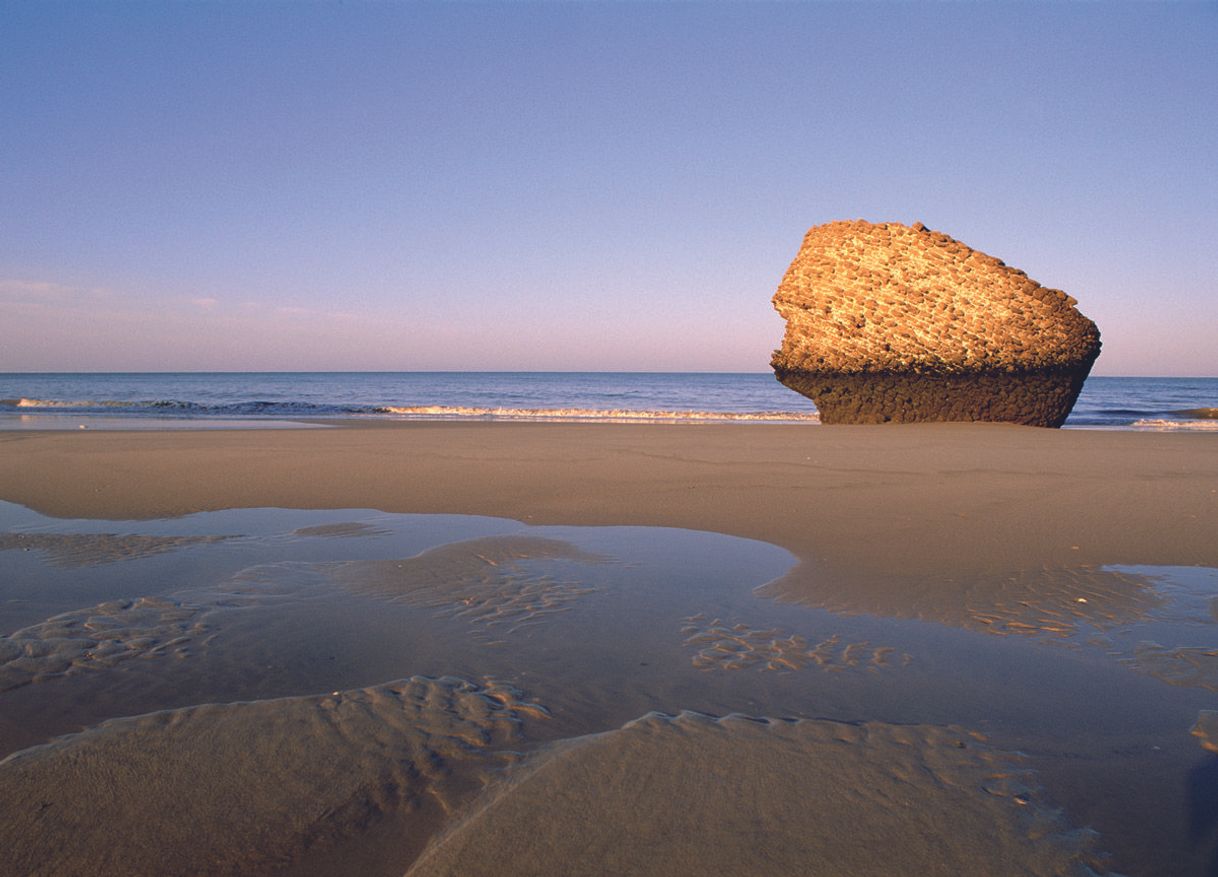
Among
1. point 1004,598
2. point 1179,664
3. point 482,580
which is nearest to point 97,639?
point 482,580

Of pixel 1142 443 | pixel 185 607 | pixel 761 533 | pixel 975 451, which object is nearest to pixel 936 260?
pixel 1142 443

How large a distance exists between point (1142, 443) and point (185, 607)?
1088cm

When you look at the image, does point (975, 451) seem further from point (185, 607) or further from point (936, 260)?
point (185, 607)

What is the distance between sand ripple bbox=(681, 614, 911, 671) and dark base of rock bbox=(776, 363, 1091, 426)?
11.5 m

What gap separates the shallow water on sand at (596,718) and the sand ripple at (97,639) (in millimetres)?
14

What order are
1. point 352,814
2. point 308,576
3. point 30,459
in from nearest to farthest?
point 352,814 < point 308,576 < point 30,459

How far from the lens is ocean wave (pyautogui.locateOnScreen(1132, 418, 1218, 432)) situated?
53.6 feet

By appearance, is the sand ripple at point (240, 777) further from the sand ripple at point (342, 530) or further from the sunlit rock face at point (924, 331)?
the sunlit rock face at point (924, 331)

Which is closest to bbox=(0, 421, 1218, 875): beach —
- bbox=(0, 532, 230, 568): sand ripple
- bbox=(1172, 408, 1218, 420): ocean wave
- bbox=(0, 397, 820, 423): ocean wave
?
bbox=(0, 532, 230, 568): sand ripple

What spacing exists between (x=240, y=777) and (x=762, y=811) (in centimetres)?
125

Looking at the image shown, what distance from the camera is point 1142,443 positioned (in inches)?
383

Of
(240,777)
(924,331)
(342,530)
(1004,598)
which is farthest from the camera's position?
(924,331)

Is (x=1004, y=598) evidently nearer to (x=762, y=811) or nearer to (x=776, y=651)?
(x=776, y=651)

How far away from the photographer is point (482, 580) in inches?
142
